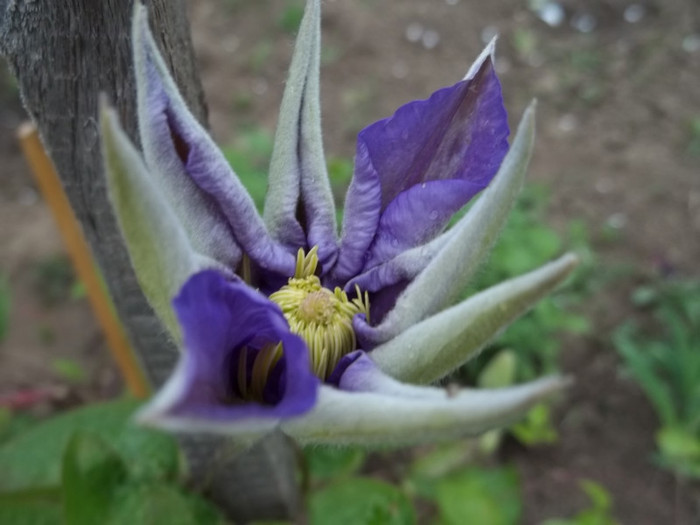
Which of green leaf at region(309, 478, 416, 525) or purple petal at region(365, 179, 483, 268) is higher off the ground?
purple petal at region(365, 179, 483, 268)

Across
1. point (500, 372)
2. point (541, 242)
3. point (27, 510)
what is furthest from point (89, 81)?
point (541, 242)

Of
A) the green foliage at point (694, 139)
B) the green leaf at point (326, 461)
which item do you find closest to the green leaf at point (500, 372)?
the green leaf at point (326, 461)

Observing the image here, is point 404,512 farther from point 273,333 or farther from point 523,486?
point 523,486

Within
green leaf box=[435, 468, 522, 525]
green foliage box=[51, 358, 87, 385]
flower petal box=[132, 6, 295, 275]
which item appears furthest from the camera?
green foliage box=[51, 358, 87, 385]

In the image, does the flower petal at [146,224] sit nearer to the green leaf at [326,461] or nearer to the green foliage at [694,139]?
the green leaf at [326,461]

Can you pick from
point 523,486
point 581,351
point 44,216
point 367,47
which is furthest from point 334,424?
point 367,47

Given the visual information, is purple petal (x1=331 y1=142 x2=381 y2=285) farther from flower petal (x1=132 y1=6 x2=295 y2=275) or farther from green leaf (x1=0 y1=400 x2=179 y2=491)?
green leaf (x1=0 y1=400 x2=179 y2=491)

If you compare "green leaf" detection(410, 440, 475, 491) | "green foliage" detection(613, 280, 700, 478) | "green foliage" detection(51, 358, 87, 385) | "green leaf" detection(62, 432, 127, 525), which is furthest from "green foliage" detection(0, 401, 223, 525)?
"green foliage" detection(613, 280, 700, 478)
